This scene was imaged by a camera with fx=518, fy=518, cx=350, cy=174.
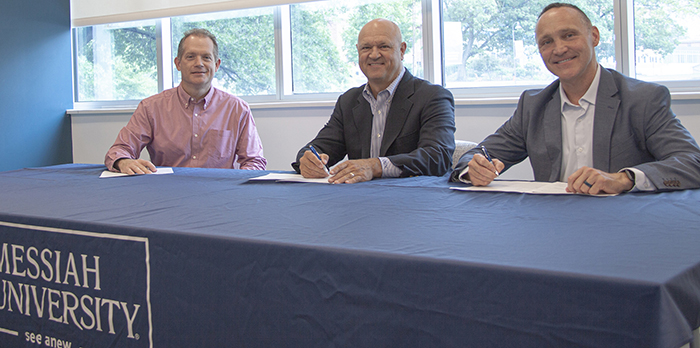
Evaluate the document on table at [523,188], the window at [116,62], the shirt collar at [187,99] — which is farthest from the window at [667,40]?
the window at [116,62]

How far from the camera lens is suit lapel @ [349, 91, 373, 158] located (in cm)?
223

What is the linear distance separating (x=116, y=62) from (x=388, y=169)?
12.6 feet

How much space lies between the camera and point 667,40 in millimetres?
3033

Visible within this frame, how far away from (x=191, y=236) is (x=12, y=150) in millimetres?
4144

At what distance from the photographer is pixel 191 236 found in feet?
2.96

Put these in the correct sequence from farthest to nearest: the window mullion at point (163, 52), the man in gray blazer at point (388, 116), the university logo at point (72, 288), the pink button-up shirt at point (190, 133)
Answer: the window mullion at point (163, 52)
the pink button-up shirt at point (190, 133)
the man in gray blazer at point (388, 116)
the university logo at point (72, 288)

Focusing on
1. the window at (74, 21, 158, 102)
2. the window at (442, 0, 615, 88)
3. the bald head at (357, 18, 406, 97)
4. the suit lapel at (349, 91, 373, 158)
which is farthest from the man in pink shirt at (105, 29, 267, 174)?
the window at (74, 21, 158, 102)

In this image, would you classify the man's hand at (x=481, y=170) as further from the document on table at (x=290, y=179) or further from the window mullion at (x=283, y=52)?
the window mullion at (x=283, y=52)

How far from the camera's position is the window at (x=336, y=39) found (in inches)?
145

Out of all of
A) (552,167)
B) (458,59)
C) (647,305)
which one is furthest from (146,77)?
(647,305)

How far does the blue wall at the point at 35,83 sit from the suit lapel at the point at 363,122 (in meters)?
3.33

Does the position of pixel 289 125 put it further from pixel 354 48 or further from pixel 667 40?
pixel 667 40

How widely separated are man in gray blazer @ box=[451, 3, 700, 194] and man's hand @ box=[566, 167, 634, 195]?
0.33 ft

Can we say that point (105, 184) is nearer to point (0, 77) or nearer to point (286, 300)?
point (286, 300)
